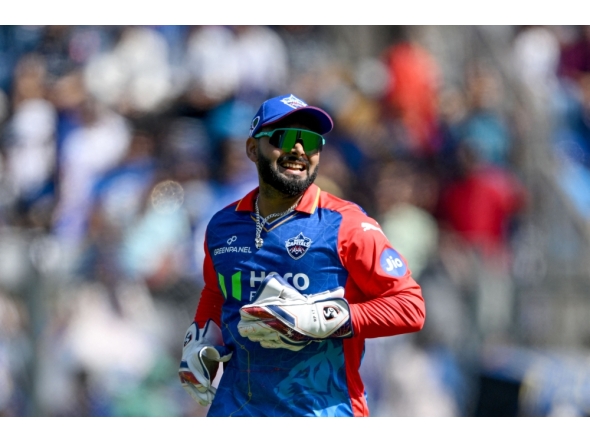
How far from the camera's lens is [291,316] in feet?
11.3

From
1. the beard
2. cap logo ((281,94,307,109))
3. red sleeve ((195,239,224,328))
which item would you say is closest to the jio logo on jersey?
the beard

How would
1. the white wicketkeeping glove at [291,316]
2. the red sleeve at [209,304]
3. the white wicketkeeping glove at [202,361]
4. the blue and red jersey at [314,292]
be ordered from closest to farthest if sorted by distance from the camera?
the white wicketkeeping glove at [291,316] < the blue and red jersey at [314,292] < the white wicketkeeping glove at [202,361] < the red sleeve at [209,304]

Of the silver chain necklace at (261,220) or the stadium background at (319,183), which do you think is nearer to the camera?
the silver chain necklace at (261,220)

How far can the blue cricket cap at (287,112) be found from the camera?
3602 mm

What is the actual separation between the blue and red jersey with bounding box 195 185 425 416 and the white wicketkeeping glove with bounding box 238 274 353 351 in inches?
3.0

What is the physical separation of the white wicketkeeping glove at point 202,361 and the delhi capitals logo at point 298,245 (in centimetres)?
49

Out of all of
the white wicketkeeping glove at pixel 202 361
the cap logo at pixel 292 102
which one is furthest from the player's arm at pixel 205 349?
the cap logo at pixel 292 102

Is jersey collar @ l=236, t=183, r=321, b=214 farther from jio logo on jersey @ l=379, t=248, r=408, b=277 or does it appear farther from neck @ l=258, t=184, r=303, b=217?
jio logo on jersey @ l=379, t=248, r=408, b=277

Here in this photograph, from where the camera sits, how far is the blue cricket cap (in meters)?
3.60

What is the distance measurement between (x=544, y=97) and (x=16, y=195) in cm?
496

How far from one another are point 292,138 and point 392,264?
618 mm

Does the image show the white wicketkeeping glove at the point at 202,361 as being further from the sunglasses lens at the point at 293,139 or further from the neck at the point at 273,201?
the sunglasses lens at the point at 293,139
